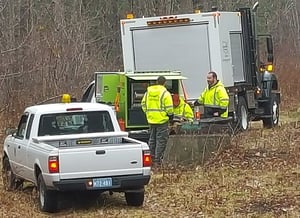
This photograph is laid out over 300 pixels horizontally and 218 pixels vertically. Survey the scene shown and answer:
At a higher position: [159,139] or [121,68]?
[121,68]

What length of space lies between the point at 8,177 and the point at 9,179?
60 mm

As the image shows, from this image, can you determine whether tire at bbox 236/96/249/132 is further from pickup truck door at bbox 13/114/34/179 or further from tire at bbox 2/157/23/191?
pickup truck door at bbox 13/114/34/179

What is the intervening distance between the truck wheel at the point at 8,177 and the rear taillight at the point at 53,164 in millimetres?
2509

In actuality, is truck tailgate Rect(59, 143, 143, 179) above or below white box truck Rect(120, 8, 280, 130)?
below

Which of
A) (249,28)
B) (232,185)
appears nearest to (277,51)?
(249,28)

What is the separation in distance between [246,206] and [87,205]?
2.37 metres

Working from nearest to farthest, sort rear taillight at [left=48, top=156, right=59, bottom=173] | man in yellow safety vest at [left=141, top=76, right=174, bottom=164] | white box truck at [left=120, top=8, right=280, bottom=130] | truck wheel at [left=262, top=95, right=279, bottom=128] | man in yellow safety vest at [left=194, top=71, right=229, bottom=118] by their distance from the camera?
rear taillight at [left=48, top=156, right=59, bottom=173], man in yellow safety vest at [left=141, top=76, right=174, bottom=164], man in yellow safety vest at [left=194, top=71, right=229, bottom=118], white box truck at [left=120, top=8, right=280, bottom=130], truck wheel at [left=262, top=95, right=279, bottom=128]

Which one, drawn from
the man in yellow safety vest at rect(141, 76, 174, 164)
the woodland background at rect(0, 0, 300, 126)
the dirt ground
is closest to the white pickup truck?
the dirt ground

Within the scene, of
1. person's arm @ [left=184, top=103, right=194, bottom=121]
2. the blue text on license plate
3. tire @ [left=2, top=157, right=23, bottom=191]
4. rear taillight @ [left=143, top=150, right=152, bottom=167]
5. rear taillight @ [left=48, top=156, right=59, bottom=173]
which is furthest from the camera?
person's arm @ [left=184, top=103, right=194, bottom=121]

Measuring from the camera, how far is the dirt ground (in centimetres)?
1177

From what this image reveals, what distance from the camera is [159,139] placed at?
52.7 feet

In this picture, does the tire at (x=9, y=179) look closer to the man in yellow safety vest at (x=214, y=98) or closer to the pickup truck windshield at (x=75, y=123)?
the pickup truck windshield at (x=75, y=123)

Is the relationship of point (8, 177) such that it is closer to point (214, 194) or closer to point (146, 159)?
point (146, 159)

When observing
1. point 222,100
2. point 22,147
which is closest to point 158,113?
point 222,100
